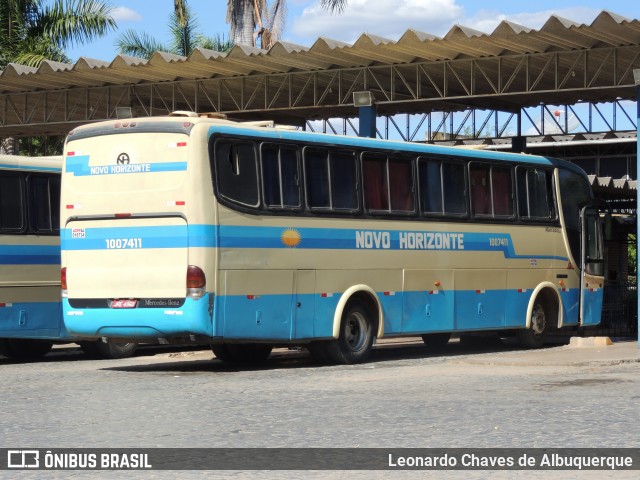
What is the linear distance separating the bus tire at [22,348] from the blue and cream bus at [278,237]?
3858 millimetres

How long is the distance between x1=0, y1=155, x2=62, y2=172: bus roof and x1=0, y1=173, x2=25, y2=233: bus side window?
0.49 feet

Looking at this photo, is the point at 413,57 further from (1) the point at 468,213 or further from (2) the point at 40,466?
(2) the point at 40,466

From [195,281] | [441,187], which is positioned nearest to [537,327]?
[441,187]

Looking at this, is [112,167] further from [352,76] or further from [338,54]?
[352,76]

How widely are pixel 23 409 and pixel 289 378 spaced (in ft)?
14.9

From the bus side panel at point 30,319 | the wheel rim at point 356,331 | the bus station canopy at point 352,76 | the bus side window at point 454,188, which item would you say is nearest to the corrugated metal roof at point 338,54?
the bus station canopy at point 352,76

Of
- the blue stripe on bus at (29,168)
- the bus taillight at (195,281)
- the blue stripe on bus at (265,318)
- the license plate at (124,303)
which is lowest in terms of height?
the blue stripe on bus at (265,318)

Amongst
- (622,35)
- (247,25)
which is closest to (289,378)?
(622,35)

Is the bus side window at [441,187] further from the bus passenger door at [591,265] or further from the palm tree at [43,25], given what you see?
the palm tree at [43,25]

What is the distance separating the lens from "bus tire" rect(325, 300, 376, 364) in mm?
18812

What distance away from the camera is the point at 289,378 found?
16641 millimetres

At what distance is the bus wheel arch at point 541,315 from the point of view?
901 inches

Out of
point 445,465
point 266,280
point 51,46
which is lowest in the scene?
point 445,465

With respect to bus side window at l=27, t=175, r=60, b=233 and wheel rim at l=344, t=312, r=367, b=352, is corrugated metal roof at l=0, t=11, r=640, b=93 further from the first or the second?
bus side window at l=27, t=175, r=60, b=233
